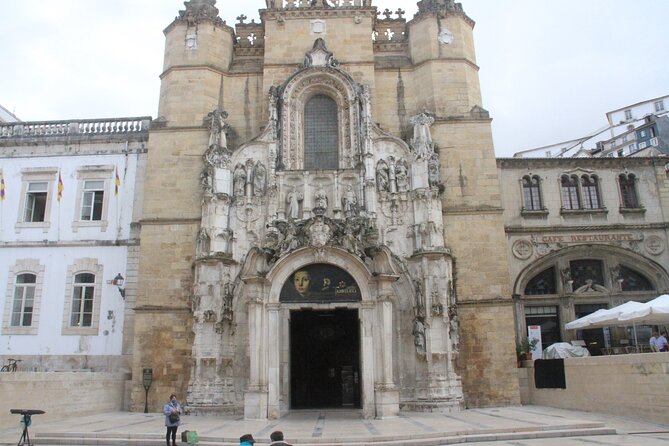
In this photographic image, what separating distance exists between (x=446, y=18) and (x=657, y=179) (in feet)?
39.8

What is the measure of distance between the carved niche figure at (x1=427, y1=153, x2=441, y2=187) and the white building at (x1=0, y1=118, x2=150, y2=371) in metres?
12.0

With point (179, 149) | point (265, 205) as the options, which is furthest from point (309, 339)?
point (179, 149)

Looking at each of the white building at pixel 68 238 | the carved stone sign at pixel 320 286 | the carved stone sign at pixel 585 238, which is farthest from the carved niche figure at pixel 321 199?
the carved stone sign at pixel 585 238

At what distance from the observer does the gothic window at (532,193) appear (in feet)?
85.4

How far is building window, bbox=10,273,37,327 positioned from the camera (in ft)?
76.5

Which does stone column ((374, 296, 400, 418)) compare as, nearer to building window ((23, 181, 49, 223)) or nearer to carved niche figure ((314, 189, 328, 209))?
carved niche figure ((314, 189, 328, 209))

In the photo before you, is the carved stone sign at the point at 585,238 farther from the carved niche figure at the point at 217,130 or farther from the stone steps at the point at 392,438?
the carved niche figure at the point at 217,130

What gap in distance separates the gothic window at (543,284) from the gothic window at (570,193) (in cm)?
298

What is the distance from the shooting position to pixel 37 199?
986 inches

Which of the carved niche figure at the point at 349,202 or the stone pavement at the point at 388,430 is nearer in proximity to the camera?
the stone pavement at the point at 388,430

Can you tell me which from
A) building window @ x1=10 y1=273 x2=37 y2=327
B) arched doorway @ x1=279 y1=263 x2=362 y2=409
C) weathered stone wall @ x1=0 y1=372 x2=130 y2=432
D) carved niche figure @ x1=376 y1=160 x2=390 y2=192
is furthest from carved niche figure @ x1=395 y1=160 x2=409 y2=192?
building window @ x1=10 y1=273 x2=37 y2=327

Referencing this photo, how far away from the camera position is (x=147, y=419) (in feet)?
60.6

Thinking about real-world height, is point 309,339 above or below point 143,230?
below

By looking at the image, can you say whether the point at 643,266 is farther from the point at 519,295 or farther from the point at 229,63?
the point at 229,63
